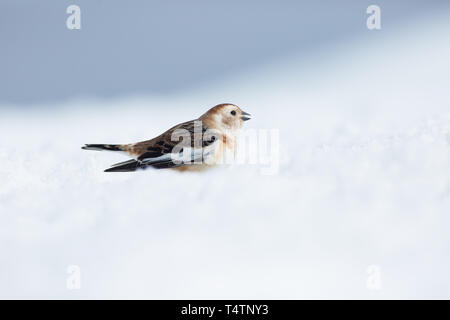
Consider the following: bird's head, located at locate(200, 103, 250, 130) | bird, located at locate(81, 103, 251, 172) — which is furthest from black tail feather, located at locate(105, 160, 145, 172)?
bird's head, located at locate(200, 103, 250, 130)

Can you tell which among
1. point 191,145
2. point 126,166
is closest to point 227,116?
point 191,145

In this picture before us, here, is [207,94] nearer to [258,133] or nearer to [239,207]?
[258,133]

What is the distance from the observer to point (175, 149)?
1.40 m

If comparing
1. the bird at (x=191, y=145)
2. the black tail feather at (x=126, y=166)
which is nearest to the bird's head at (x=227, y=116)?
the bird at (x=191, y=145)

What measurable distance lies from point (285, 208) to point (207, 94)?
1.73 ft

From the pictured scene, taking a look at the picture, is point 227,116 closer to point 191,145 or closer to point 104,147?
point 191,145

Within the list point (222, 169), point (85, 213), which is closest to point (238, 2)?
point (222, 169)

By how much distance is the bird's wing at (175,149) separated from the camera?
1.39 metres

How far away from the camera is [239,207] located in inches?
55.8

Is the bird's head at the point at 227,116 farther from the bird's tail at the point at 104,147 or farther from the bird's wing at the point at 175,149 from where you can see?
the bird's tail at the point at 104,147

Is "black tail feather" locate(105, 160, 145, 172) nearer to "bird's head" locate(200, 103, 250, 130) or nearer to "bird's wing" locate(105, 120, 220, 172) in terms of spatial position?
"bird's wing" locate(105, 120, 220, 172)

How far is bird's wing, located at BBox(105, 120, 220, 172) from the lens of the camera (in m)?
1.39

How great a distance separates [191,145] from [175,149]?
5 centimetres

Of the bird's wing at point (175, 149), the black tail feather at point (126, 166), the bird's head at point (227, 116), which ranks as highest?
the bird's head at point (227, 116)
